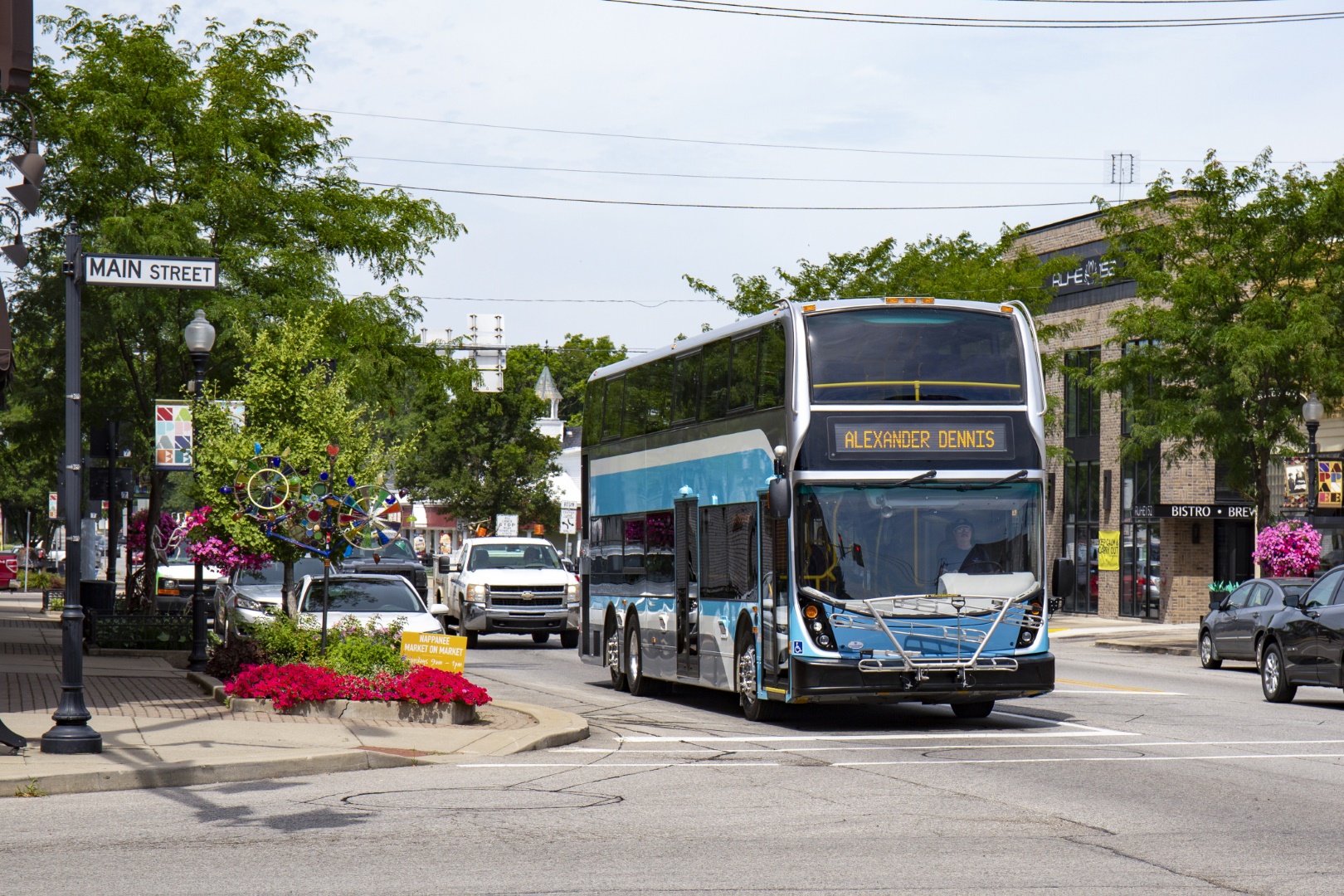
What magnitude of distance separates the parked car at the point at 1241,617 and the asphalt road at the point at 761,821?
31.7 feet

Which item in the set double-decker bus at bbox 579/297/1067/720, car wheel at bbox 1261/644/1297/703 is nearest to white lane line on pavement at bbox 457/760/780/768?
double-decker bus at bbox 579/297/1067/720

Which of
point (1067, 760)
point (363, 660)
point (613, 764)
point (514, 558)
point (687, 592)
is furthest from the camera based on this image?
point (514, 558)

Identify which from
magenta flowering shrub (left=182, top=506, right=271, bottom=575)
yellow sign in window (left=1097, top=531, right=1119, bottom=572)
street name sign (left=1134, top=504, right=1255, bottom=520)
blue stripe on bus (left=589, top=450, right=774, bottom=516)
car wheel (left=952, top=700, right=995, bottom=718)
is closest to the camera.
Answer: blue stripe on bus (left=589, top=450, right=774, bottom=516)

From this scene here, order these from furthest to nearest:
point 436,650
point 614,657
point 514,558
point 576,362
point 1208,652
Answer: point 576,362 < point 514,558 < point 1208,652 < point 614,657 < point 436,650

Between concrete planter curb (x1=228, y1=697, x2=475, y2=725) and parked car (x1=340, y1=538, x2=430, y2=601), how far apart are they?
12.9m

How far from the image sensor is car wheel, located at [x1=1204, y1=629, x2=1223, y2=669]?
27719 mm

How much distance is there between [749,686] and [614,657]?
503cm

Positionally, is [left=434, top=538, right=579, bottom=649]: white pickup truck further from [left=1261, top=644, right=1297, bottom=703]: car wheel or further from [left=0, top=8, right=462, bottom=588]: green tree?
[left=1261, top=644, right=1297, bottom=703]: car wheel

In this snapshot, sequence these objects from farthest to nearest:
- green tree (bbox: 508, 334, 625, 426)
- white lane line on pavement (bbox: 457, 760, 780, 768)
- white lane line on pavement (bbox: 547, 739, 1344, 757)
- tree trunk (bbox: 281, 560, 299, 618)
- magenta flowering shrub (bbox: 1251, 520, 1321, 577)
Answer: green tree (bbox: 508, 334, 625, 426), magenta flowering shrub (bbox: 1251, 520, 1321, 577), tree trunk (bbox: 281, 560, 299, 618), white lane line on pavement (bbox: 547, 739, 1344, 757), white lane line on pavement (bbox: 457, 760, 780, 768)

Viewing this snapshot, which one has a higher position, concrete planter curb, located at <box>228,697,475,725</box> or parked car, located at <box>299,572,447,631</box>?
parked car, located at <box>299,572,447,631</box>

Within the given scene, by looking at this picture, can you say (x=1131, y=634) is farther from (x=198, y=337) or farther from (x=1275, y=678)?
(x=198, y=337)

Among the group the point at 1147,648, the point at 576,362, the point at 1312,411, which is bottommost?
the point at 1147,648

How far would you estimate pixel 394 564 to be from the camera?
31.8 metres

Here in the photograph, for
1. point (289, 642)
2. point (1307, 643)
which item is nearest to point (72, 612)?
point (289, 642)
